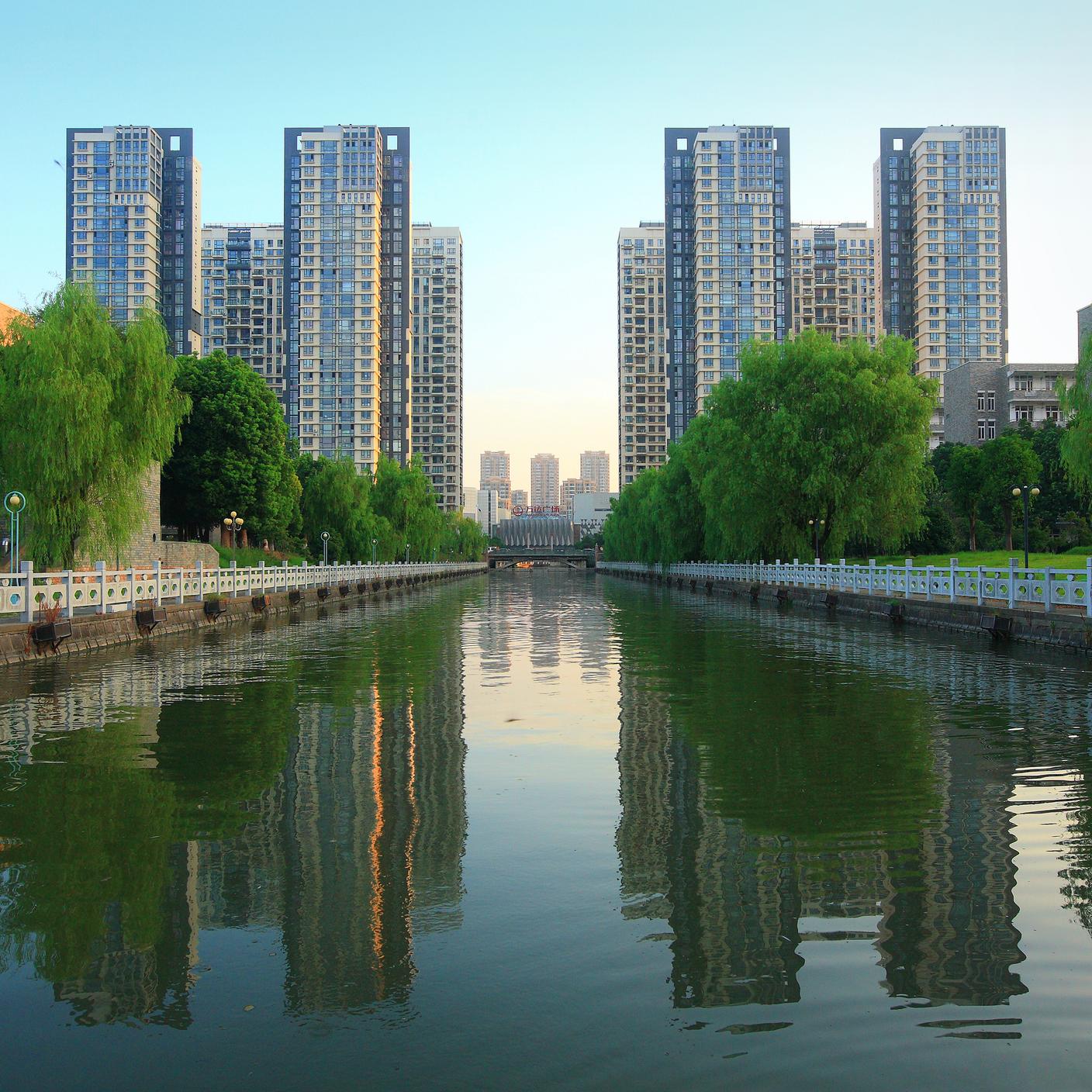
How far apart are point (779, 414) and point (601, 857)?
37.5 meters

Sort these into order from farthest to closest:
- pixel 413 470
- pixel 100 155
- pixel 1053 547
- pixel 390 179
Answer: pixel 390 179 < pixel 100 155 < pixel 413 470 < pixel 1053 547

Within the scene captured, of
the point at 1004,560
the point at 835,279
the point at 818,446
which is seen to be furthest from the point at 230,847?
the point at 835,279

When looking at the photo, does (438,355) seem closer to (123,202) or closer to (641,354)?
(641,354)

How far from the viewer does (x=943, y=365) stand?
142 metres

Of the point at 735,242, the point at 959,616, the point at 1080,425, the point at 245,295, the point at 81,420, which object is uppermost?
the point at 735,242

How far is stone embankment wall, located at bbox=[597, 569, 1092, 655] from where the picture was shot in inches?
752

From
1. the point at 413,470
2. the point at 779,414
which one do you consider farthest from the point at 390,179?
the point at 779,414

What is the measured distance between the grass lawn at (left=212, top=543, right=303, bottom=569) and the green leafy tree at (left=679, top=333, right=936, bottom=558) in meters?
21.9

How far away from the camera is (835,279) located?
171625 millimetres

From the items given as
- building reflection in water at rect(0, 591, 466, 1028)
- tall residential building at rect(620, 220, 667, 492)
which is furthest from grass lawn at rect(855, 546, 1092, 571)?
tall residential building at rect(620, 220, 667, 492)

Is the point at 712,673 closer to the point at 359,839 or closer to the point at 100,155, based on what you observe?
the point at 359,839

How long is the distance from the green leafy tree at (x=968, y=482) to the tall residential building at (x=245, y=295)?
107584 mm

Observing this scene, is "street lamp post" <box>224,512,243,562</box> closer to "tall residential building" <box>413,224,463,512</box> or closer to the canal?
the canal

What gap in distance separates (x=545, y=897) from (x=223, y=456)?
55.1 meters
